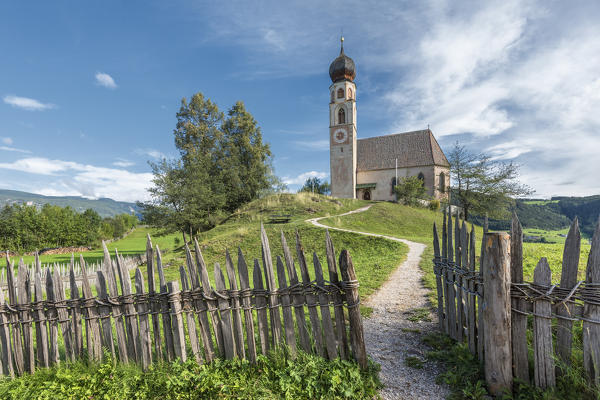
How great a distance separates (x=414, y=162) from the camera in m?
38.9

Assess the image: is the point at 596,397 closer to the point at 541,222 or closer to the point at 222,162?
the point at 222,162

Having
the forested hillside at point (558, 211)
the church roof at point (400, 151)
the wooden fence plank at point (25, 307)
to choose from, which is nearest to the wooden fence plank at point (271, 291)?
the wooden fence plank at point (25, 307)

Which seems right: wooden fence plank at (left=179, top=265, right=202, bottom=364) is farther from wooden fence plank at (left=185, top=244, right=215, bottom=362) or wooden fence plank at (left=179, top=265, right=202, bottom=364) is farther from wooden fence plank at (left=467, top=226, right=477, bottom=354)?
wooden fence plank at (left=467, top=226, right=477, bottom=354)

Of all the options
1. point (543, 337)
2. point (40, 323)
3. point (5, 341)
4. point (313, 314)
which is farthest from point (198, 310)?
point (543, 337)

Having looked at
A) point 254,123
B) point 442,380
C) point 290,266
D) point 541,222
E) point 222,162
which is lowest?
point 541,222

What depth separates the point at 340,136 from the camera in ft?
129

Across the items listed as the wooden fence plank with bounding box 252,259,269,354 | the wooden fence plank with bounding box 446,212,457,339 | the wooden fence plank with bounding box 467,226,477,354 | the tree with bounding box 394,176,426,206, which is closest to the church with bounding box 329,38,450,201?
the tree with bounding box 394,176,426,206

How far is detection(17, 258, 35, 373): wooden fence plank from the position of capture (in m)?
3.67

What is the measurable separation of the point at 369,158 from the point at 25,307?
139 ft

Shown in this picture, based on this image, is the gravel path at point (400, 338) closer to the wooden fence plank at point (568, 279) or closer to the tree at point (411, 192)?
the wooden fence plank at point (568, 279)

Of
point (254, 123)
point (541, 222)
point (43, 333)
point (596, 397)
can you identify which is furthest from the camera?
point (541, 222)

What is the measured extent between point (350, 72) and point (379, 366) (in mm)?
40887

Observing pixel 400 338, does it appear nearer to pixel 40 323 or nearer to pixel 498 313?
pixel 498 313

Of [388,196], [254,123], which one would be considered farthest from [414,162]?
[254,123]
